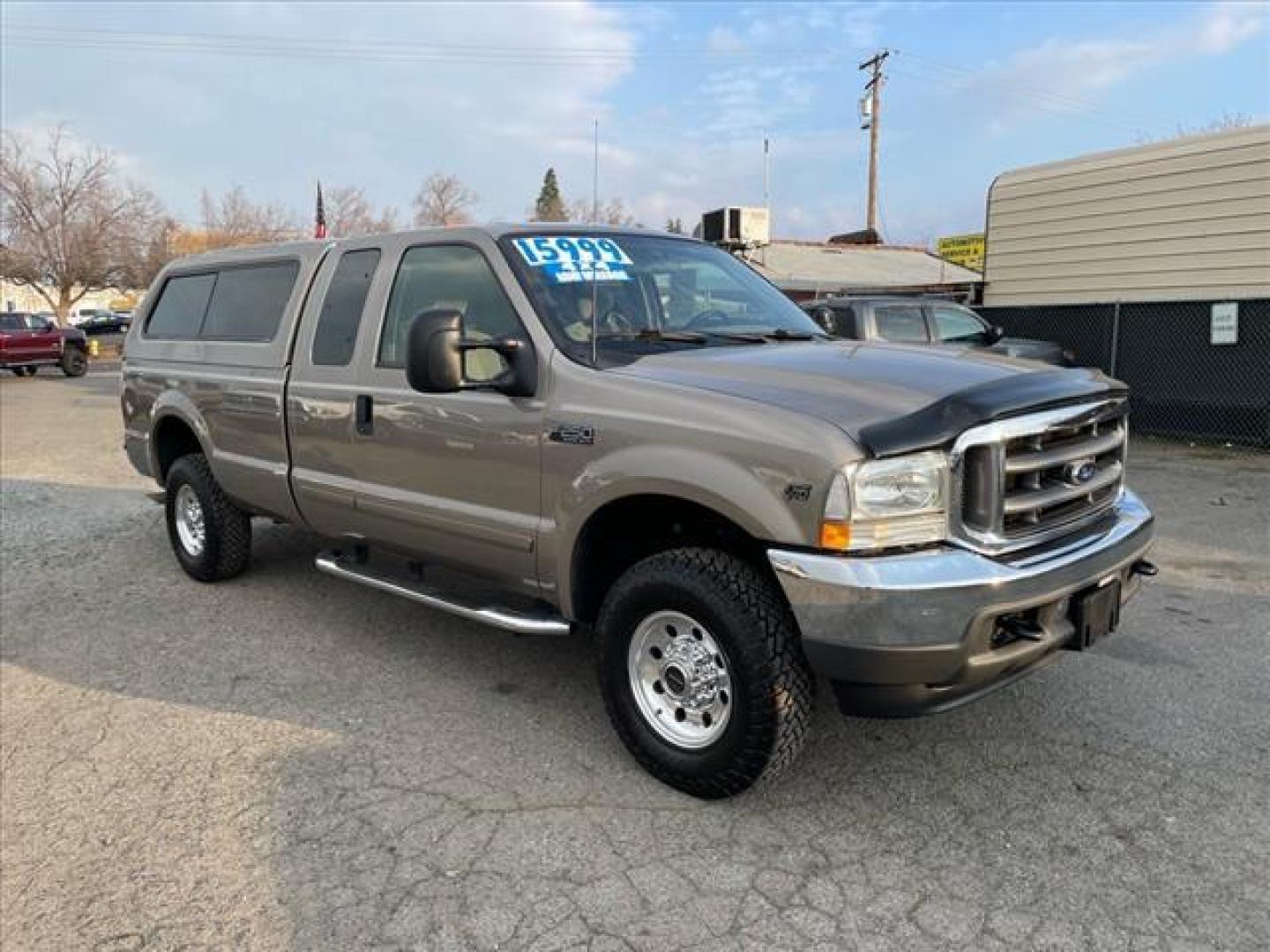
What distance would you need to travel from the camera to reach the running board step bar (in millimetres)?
3746

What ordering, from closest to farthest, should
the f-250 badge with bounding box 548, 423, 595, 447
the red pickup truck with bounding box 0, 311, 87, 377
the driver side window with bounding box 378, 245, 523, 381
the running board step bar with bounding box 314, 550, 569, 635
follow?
the f-250 badge with bounding box 548, 423, 595, 447, the running board step bar with bounding box 314, 550, 569, 635, the driver side window with bounding box 378, 245, 523, 381, the red pickup truck with bounding box 0, 311, 87, 377

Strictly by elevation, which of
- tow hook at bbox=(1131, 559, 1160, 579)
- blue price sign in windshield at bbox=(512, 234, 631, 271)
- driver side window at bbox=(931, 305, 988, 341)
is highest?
blue price sign in windshield at bbox=(512, 234, 631, 271)

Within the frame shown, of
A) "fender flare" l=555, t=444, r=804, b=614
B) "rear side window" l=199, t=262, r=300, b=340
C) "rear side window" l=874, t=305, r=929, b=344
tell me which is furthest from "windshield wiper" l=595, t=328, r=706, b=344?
"rear side window" l=874, t=305, r=929, b=344

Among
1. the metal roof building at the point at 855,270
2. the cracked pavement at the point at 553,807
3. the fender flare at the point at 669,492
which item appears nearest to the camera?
the cracked pavement at the point at 553,807

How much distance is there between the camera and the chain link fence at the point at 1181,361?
36.2 feet

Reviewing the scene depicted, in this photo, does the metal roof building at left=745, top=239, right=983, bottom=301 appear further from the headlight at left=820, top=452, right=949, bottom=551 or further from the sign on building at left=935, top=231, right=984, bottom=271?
the headlight at left=820, top=452, right=949, bottom=551

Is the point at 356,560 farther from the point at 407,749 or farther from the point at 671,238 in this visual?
the point at 671,238

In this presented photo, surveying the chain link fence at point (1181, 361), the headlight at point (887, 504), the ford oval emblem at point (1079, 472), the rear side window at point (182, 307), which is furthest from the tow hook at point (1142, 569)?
the chain link fence at point (1181, 361)

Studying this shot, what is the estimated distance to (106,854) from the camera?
3186mm

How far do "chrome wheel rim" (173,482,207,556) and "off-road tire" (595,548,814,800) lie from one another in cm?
366

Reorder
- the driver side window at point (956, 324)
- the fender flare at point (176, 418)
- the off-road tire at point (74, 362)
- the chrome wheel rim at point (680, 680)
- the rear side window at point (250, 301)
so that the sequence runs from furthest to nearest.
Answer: the off-road tire at point (74, 362)
the driver side window at point (956, 324)
the fender flare at point (176, 418)
the rear side window at point (250, 301)
the chrome wheel rim at point (680, 680)

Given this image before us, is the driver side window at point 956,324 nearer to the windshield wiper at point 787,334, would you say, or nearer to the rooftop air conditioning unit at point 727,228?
the rooftop air conditioning unit at point 727,228

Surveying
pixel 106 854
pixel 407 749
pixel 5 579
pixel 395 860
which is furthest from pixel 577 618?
pixel 5 579

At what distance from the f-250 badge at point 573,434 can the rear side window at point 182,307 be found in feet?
10.9
